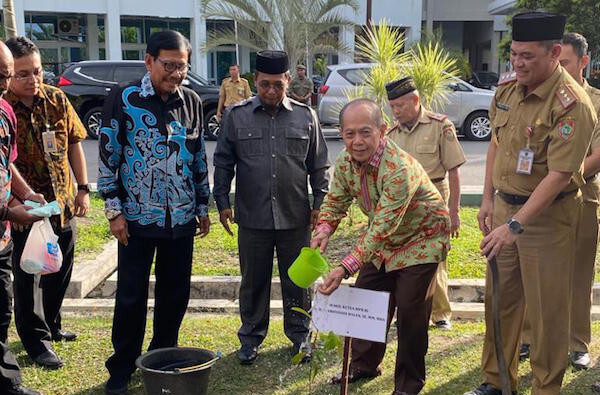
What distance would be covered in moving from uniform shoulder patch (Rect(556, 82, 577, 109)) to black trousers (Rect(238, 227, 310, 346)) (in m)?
1.78

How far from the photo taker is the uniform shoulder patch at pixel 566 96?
3.22 m

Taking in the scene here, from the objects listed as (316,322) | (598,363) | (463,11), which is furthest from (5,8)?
(463,11)

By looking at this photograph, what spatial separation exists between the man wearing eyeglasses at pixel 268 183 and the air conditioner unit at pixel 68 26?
82.2 feet

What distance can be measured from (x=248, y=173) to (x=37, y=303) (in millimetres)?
1523

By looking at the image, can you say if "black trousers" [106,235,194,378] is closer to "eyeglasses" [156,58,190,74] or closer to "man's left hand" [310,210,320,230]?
"man's left hand" [310,210,320,230]

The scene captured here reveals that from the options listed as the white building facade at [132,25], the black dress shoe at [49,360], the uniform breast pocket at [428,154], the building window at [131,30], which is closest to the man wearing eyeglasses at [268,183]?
the uniform breast pocket at [428,154]

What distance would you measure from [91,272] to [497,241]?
387cm

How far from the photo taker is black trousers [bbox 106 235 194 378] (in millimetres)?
3859

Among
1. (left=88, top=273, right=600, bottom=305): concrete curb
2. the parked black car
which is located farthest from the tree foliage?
the parked black car

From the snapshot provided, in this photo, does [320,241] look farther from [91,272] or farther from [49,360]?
[91,272]

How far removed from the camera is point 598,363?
13.7ft

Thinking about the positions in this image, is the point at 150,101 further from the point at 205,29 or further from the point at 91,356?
the point at 205,29

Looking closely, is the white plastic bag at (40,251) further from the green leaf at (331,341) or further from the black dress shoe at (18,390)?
the green leaf at (331,341)

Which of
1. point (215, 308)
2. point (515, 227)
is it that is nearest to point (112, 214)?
point (215, 308)
